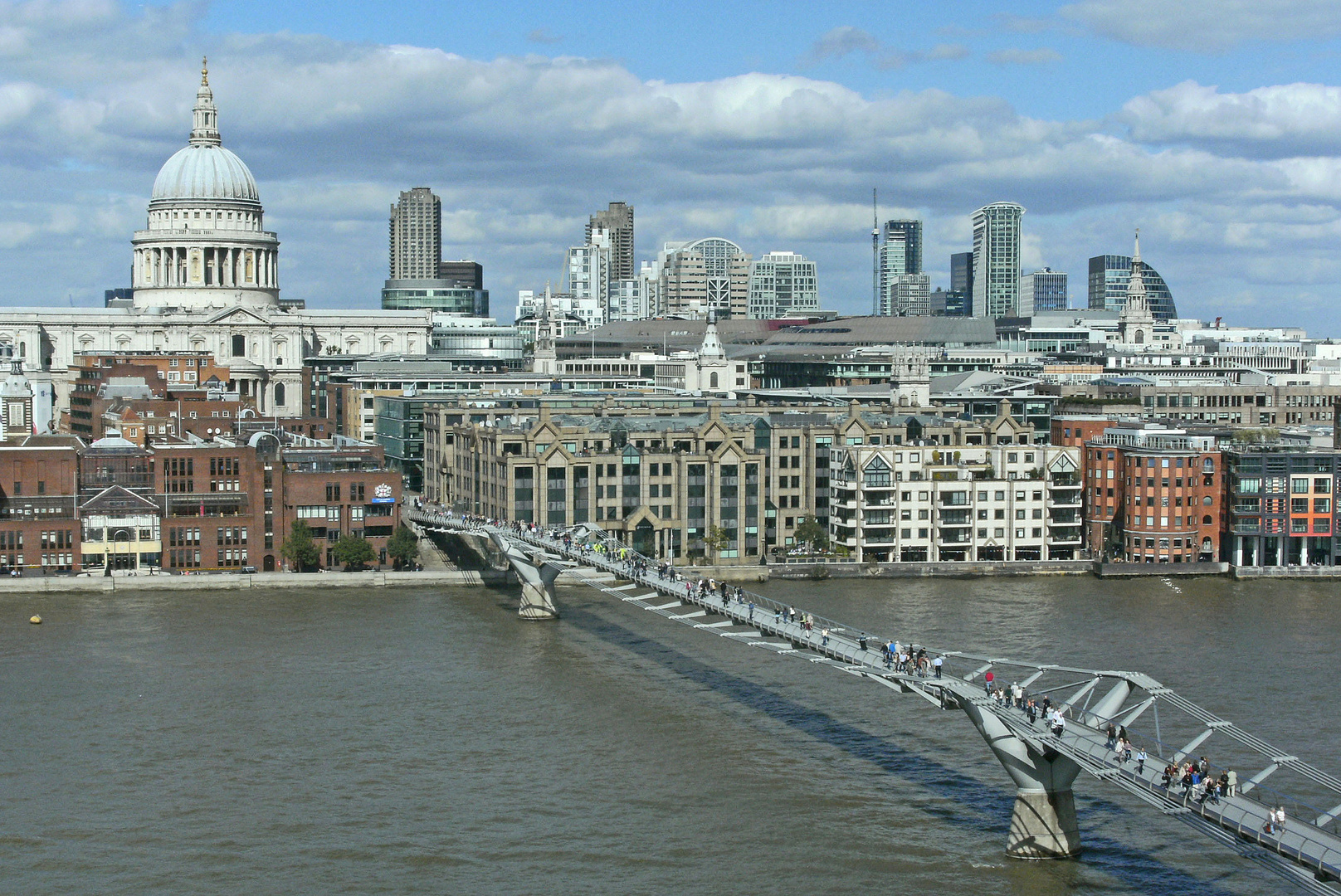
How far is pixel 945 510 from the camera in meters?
73.3

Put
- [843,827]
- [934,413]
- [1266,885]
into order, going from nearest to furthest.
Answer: [1266,885] → [843,827] → [934,413]

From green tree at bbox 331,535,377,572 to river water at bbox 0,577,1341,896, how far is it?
321 inches

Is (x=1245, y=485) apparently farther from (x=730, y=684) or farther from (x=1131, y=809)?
(x=1131, y=809)

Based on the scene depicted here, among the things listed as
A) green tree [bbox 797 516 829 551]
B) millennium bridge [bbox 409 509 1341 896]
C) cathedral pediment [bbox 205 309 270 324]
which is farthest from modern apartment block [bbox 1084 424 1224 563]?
cathedral pediment [bbox 205 309 270 324]

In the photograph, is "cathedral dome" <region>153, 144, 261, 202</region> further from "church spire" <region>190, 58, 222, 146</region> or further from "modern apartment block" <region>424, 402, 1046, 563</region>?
"modern apartment block" <region>424, 402, 1046, 563</region>

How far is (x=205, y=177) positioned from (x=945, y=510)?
88.5 meters

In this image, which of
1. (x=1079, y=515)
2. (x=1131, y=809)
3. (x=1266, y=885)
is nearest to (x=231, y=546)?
(x=1079, y=515)

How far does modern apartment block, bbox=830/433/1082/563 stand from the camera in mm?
73375

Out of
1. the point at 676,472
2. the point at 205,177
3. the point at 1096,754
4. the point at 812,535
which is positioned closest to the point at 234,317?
the point at 205,177

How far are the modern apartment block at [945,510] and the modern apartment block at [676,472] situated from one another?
0.70 m

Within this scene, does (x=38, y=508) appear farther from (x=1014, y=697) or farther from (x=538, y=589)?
(x=1014, y=697)

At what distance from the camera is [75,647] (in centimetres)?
5331

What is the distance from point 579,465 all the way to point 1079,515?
18.9m

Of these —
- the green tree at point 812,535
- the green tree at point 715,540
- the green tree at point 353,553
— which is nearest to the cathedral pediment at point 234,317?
the green tree at point 353,553
